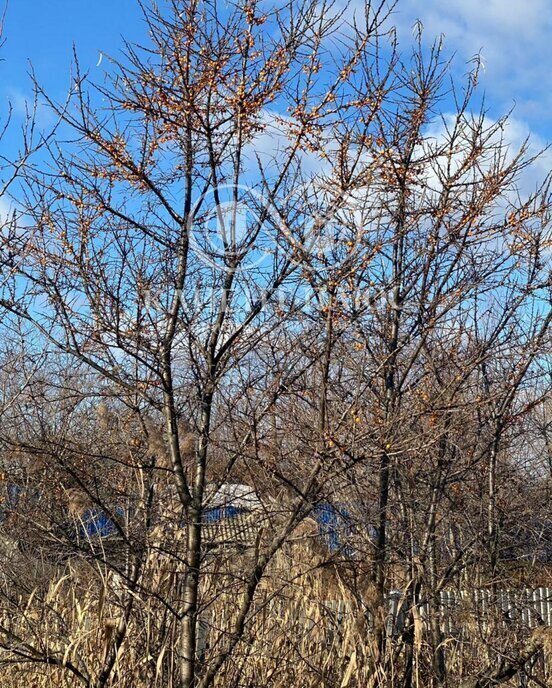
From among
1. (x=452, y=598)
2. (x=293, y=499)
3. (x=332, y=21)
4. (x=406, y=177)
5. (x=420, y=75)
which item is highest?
(x=420, y=75)

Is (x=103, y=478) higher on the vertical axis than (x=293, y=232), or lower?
lower

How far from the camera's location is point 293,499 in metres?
3.94

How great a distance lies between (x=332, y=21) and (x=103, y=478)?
2801mm

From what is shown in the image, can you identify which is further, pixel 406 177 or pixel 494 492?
pixel 494 492

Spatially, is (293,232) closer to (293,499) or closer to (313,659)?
(293,499)

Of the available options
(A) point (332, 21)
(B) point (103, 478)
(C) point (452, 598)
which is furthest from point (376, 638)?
(A) point (332, 21)

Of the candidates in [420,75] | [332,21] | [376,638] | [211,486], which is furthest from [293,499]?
[420,75]

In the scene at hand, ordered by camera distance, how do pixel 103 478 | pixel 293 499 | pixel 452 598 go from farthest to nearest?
pixel 452 598, pixel 103 478, pixel 293 499

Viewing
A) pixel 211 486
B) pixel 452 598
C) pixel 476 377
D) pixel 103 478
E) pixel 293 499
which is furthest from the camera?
A: pixel 476 377

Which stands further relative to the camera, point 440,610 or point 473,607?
point 440,610

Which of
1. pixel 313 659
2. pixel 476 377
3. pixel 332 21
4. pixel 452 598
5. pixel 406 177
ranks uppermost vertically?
pixel 332 21

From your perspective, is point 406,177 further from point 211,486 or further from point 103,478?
point 103,478

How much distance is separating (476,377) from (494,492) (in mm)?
839

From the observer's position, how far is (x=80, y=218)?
4.12m
